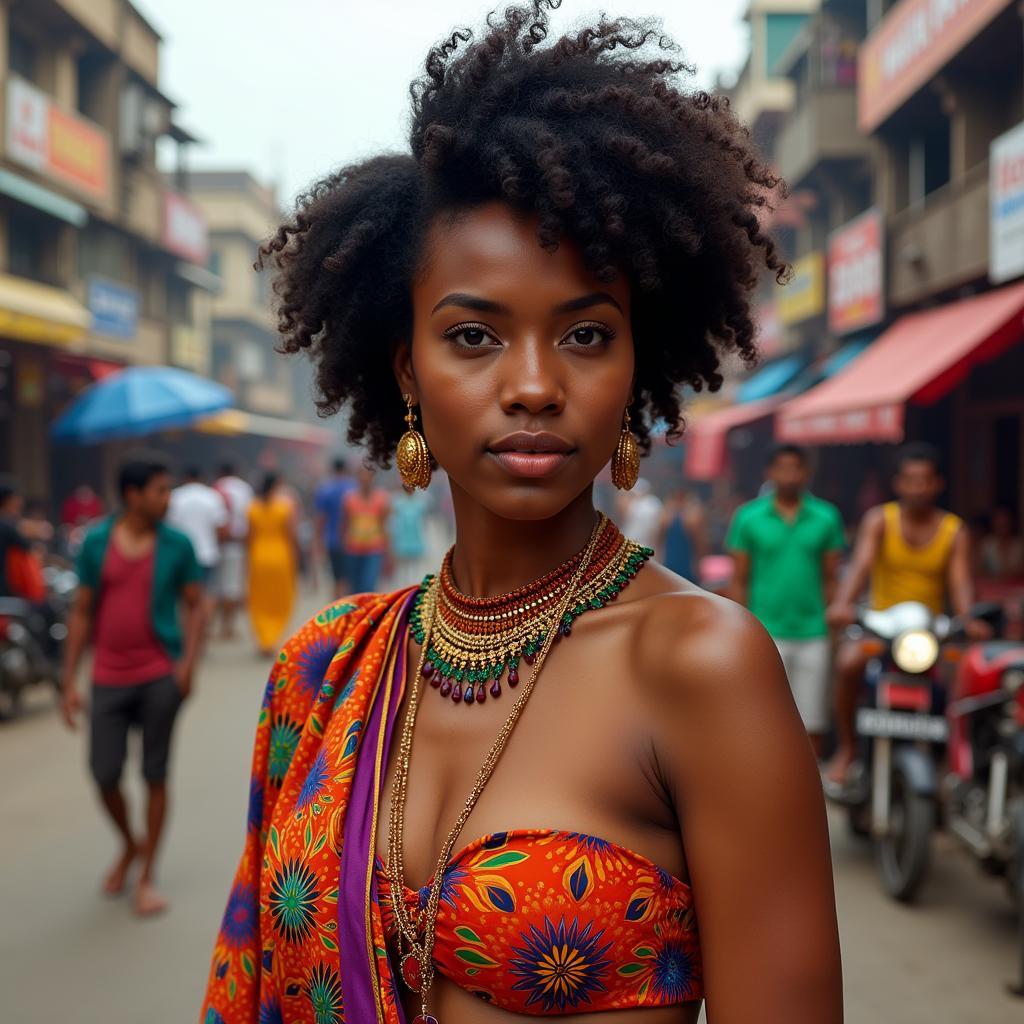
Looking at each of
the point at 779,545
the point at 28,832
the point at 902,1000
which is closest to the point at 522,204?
the point at 902,1000

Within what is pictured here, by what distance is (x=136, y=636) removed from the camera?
530cm

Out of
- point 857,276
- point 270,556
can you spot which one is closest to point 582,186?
point 270,556

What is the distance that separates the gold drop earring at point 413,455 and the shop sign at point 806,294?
58.1 ft

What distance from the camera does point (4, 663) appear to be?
863 centimetres

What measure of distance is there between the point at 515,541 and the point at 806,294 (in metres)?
19.1

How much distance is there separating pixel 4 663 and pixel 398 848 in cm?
788

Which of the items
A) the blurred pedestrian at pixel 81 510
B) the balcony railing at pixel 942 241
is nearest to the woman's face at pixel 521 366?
the balcony railing at pixel 942 241

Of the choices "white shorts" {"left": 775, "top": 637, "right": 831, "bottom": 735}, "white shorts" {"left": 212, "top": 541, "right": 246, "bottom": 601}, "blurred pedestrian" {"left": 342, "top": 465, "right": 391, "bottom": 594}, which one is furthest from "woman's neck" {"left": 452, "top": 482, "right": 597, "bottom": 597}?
"white shorts" {"left": 212, "top": 541, "right": 246, "bottom": 601}

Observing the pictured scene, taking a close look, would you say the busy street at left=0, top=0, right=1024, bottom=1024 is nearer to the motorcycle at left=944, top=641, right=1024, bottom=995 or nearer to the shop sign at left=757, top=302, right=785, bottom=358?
the motorcycle at left=944, top=641, right=1024, bottom=995

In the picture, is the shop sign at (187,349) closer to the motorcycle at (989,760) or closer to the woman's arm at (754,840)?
the motorcycle at (989,760)

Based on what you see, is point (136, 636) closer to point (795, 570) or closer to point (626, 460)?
point (795, 570)

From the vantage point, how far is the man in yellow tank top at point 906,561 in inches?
224

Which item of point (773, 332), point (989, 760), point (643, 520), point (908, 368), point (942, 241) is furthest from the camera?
point (773, 332)

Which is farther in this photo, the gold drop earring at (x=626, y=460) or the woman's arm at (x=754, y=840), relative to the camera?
the gold drop earring at (x=626, y=460)
